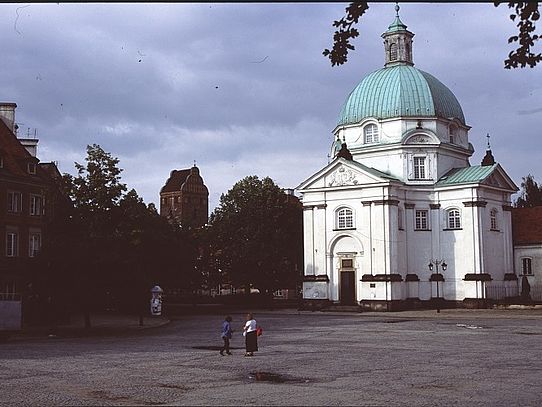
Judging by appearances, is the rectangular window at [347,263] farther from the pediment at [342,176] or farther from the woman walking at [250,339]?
the woman walking at [250,339]

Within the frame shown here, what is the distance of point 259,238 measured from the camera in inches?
2729

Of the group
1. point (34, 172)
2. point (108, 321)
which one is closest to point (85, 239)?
point (108, 321)

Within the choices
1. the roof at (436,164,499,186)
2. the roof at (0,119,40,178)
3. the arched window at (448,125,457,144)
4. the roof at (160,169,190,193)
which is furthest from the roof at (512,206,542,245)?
the roof at (160,169,190,193)

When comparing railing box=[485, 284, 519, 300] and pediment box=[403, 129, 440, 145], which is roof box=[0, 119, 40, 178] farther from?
railing box=[485, 284, 519, 300]

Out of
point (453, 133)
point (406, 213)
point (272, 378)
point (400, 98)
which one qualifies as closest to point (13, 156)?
point (406, 213)

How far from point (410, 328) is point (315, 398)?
2404 cm

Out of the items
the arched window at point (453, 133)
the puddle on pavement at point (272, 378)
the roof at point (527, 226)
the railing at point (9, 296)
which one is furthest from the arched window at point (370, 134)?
the puddle on pavement at point (272, 378)

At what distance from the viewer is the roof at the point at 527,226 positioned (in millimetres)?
64750

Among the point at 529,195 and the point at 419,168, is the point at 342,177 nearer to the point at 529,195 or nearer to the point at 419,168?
the point at 419,168

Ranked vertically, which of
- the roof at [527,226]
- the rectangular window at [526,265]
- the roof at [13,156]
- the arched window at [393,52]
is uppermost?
the arched window at [393,52]

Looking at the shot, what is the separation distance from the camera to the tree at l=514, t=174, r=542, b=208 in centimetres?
9400

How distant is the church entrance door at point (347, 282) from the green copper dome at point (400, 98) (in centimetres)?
1327

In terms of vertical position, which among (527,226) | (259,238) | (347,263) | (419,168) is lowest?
(347,263)

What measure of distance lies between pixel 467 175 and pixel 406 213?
614cm
